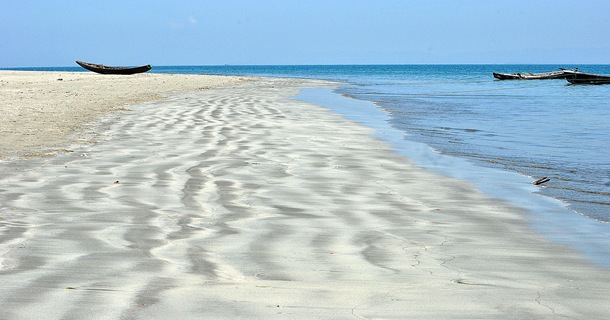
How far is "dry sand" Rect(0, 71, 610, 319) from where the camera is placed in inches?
149

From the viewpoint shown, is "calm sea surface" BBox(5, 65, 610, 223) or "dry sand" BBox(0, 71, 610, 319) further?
"calm sea surface" BBox(5, 65, 610, 223)

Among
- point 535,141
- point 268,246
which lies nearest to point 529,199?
point 268,246

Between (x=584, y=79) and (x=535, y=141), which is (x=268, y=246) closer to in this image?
(x=535, y=141)

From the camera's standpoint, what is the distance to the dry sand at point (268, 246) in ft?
12.4

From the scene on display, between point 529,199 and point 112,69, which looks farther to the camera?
point 112,69

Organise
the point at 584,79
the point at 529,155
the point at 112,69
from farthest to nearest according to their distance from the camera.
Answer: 1. the point at 112,69
2. the point at 584,79
3. the point at 529,155

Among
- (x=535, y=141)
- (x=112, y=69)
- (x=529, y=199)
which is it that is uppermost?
(x=112, y=69)

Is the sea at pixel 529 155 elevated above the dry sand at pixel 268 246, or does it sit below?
below

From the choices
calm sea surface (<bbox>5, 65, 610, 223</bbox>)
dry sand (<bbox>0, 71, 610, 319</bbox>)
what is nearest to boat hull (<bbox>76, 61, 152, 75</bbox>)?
calm sea surface (<bbox>5, 65, 610, 223</bbox>)

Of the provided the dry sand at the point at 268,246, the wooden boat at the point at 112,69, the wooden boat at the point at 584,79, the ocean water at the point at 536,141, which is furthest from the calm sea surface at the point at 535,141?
the wooden boat at the point at 112,69

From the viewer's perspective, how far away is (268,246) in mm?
5148

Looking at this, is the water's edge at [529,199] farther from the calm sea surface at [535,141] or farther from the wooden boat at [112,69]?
the wooden boat at [112,69]

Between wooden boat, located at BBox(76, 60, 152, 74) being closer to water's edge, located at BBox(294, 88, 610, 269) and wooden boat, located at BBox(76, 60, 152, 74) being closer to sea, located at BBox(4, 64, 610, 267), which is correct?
sea, located at BBox(4, 64, 610, 267)

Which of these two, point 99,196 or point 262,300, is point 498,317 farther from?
point 99,196
